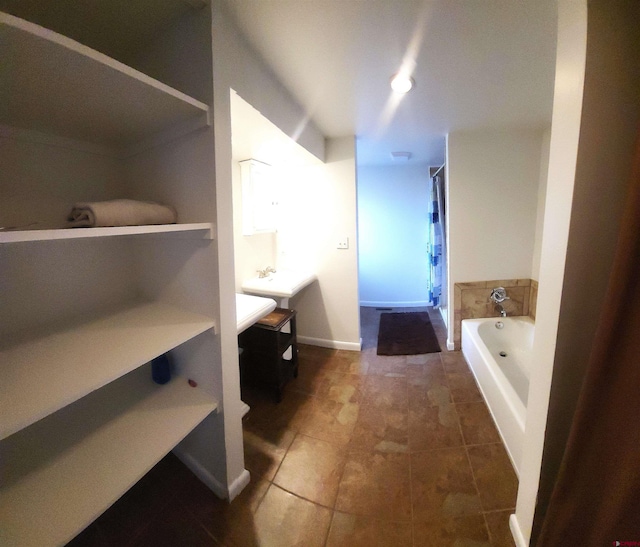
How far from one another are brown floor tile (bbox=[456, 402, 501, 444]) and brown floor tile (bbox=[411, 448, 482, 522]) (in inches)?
5.7

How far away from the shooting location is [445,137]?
2.32 m

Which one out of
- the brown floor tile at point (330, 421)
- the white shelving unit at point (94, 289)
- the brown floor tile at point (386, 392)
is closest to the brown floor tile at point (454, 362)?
the brown floor tile at point (386, 392)

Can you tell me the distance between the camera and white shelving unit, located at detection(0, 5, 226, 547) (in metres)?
0.65

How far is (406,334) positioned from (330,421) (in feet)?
5.38

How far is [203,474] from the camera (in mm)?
1241

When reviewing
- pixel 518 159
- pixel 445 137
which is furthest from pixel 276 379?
pixel 518 159

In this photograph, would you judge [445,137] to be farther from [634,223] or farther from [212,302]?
[212,302]

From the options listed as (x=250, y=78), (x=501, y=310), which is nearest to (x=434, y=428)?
(x=501, y=310)

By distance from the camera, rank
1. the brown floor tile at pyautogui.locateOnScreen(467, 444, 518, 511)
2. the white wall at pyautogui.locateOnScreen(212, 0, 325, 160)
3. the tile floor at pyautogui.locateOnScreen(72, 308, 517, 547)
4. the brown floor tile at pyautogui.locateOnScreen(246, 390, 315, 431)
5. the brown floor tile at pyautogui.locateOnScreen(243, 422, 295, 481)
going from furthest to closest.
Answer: the brown floor tile at pyautogui.locateOnScreen(246, 390, 315, 431) < the brown floor tile at pyautogui.locateOnScreen(243, 422, 295, 481) < the brown floor tile at pyautogui.locateOnScreen(467, 444, 518, 511) < the tile floor at pyautogui.locateOnScreen(72, 308, 517, 547) < the white wall at pyautogui.locateOnScreen(212, 0, 325, 160)

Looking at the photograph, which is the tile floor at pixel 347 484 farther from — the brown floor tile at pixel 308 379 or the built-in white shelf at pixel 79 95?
the built-in white shelf at pixel 79 95

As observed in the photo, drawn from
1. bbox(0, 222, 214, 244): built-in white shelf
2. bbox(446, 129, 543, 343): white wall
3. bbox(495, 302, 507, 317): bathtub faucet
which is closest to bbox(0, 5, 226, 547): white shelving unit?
bbox(0, 222, 214, 244): built-in white shelf

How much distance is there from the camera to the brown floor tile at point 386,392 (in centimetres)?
180

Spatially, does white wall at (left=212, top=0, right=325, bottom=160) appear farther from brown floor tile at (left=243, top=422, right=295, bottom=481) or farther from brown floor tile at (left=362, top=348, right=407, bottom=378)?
brown floor tile at (left=362, top=348, right=407, bottom=378)

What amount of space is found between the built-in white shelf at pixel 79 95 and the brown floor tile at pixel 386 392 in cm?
200
